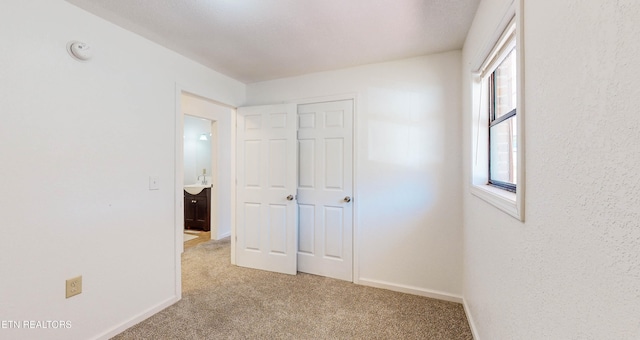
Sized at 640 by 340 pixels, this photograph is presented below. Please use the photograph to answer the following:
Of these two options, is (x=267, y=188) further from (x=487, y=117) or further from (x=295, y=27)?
(x=487, y=117)

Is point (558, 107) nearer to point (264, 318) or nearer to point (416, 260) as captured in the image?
point (416, 260)

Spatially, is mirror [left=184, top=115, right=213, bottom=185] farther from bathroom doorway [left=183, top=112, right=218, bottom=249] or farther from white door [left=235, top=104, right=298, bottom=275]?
white door [left=235, top=104, right=298, bottom=275]

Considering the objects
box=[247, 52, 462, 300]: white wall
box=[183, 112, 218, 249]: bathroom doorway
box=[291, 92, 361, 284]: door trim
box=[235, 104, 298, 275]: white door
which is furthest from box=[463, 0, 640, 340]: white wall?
box=[183, 112, 218, 249]: bathroom doorway

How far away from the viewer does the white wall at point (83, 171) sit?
1451 millimetres

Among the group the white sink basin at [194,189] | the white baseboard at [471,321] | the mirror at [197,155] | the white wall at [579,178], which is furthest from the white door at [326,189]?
the mirror at [197,155]

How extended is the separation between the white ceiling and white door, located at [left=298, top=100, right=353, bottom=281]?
62cm

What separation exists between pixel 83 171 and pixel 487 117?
2.83m

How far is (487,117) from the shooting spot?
184 centimetres

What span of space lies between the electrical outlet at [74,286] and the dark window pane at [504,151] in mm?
2746

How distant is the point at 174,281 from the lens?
2363 millimetres

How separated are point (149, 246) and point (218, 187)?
2293 millimetres

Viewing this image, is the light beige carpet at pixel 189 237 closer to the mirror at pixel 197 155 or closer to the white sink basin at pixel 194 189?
the white sink basin at pixel 194 189

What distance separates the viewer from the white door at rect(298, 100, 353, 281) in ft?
9.05

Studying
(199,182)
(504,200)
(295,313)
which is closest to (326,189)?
(295,313)
